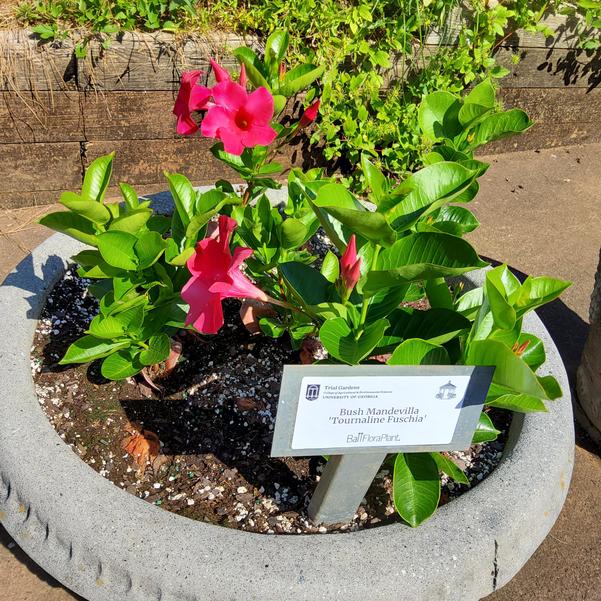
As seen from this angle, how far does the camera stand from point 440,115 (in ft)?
5.16

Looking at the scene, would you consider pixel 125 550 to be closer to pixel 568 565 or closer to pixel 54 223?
pixel 54 223

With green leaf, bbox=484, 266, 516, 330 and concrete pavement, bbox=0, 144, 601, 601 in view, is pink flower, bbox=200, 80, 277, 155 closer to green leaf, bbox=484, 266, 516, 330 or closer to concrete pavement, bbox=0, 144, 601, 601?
green leaf, bbox=484, 266, 516, 330

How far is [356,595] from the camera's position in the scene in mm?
1203

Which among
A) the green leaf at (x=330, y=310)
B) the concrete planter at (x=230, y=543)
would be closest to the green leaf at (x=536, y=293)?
the green leaf at (x=330, y=310)

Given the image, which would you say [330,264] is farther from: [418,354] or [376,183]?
[418,354]

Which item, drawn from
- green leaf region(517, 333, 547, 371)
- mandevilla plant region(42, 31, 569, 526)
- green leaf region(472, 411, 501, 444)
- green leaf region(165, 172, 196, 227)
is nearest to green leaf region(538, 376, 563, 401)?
mandevilla plant region(42, 31, 569, 526)

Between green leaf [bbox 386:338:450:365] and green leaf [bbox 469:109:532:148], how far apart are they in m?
0.58

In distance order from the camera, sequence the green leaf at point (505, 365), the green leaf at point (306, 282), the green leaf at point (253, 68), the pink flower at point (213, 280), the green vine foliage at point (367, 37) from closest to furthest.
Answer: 1. the green leaf at point (505, 365)
2. the pink flower at point (213, 280)
3. the green leaf at point (306, 282)
4. the green leaf at point (253, 68)
5. the green vine foliage at point (367, 37)

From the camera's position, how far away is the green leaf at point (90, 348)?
1.51 meters

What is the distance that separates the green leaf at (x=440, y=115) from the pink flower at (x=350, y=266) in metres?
0.52

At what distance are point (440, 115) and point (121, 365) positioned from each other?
968 millimetres

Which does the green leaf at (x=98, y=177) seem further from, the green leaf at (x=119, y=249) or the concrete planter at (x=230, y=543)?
the concrete planter at (x=230, y=543)

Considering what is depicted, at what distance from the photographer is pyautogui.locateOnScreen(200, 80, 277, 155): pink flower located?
1400 mm

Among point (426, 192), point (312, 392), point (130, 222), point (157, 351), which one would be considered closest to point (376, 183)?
point (426, 192)
